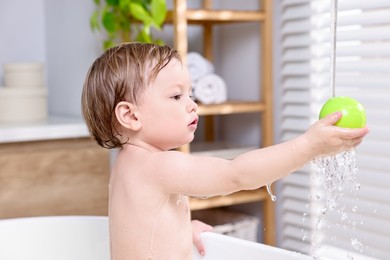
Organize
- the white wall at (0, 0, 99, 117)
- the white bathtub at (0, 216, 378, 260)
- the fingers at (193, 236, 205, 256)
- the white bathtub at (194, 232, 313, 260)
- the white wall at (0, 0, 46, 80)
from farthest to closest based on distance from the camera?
the white wall at (0, 0, 46, 80), the white wall at (0, 0, 99, 117), the white bathtub at (0, 216, 378, 260), the fingers at (193, 236, 205, 256), the white bathtub at (194, 232, 313, 260)

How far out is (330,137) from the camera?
1097 mm

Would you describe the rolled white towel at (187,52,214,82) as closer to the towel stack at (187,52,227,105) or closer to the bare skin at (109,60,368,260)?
the towel stack at (187,52,227,105)

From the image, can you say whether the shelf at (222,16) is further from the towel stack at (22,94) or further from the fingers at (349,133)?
the fingers at (349,133)

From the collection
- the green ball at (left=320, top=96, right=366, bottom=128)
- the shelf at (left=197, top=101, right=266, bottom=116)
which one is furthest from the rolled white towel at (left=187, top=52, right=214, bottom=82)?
the green ball at (left=320, top=96, right=366, bottom=128)

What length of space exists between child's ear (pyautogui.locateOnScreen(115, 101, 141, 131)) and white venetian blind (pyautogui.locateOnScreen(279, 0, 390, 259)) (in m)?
0.89

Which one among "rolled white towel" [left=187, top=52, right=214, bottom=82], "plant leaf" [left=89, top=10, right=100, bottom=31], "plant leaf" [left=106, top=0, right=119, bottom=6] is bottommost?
"rolled white towel" [left=187, top=52, right=214, bottom=82]

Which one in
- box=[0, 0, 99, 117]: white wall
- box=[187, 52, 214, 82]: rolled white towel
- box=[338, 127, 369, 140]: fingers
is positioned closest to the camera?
box=[338, 127, 369, 140]: fingers

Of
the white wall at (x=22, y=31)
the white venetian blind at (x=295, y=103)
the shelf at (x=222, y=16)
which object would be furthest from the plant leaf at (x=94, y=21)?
the white venetian blind at (x=295, y=103)

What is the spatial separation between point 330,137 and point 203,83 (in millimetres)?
1331

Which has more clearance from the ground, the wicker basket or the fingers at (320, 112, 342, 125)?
the fingers at (320, 112, 342, 125)

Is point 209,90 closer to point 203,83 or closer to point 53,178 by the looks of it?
point 203,83

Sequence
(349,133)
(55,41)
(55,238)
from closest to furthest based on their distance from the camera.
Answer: (349,133) → (55,238) → (55,41)

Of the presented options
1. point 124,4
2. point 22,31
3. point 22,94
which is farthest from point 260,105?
point 22,31

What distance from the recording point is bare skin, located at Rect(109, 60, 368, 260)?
51.0 inches
